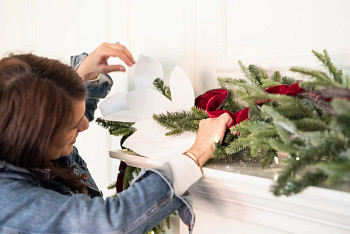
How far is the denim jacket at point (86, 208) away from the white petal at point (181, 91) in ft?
0.65

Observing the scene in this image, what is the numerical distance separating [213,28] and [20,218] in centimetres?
65

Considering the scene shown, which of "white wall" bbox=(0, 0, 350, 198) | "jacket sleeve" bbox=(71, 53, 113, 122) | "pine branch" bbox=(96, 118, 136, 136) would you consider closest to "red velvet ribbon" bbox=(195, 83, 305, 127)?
"white wall" bbox=(0, 0, 350, 198)

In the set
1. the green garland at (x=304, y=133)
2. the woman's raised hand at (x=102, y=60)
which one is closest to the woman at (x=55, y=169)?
the green garland at (x=304, y=133)

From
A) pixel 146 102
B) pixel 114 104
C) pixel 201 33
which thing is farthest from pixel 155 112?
pixel 201 33

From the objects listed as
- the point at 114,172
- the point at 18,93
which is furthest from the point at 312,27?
the point at 114,172

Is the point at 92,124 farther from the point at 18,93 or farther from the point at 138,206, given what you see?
the point at 138,206

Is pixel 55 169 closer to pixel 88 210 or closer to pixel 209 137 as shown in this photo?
pixel 88 210

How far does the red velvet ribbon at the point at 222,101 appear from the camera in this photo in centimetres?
62

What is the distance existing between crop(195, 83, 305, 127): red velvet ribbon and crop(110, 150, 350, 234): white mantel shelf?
124 mm

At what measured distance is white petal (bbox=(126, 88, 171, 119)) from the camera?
840 mm

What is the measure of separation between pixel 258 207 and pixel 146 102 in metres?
0.37

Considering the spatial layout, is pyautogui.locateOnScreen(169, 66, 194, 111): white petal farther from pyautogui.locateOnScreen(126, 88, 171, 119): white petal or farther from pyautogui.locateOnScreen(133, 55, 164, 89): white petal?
pyautogui.locateOnScreen(133, 55, 164, 89): white petal

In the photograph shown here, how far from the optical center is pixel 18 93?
68 cm

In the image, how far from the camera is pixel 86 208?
0.62 m
